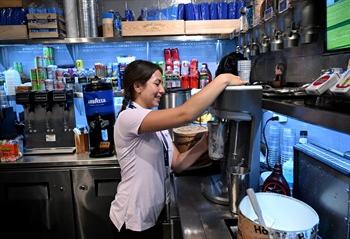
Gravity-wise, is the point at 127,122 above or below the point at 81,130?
above

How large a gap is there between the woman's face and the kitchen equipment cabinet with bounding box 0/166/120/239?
3.47 ft

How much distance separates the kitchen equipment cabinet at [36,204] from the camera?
2387 millimetres

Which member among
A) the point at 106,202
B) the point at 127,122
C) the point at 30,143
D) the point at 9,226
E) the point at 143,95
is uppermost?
the point at 143,95

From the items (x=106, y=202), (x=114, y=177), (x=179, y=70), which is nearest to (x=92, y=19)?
(x=179, y=70)

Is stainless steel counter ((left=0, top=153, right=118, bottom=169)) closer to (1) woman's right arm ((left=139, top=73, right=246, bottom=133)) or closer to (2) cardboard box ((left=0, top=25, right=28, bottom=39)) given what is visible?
(1) woman's right arm ((left=139, top=73, right=246, bottom=133))

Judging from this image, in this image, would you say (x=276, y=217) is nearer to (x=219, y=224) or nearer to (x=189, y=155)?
(x=219, y=224)

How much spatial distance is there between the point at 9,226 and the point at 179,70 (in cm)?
222

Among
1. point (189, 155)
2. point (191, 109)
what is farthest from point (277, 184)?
point (189, 155)

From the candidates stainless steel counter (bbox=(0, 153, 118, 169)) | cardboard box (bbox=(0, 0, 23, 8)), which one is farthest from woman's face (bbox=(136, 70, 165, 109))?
cardboard box (bbox=(0, 0, 23, 8))

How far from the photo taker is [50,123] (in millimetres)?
2547

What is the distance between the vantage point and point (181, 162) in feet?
5.43

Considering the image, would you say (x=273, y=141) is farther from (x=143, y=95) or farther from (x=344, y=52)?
(x=143, y=95)

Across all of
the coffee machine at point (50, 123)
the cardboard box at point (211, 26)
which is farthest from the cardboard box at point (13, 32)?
the cardboard box at point (211, 26)

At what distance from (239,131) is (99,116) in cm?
146
